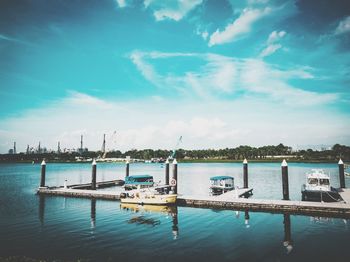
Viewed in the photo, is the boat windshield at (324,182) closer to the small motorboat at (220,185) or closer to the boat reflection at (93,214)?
the small motorboat at (220,185)

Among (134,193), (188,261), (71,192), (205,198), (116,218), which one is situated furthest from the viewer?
(71,192)

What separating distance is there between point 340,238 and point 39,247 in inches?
804

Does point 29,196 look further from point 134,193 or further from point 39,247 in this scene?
point 39,247

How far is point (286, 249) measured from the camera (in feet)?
54.9

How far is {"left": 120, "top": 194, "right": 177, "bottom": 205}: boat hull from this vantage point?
99.9ft

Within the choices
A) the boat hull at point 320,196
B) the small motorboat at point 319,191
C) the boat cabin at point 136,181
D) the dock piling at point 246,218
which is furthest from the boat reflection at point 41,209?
the small motorboat at point 319,191

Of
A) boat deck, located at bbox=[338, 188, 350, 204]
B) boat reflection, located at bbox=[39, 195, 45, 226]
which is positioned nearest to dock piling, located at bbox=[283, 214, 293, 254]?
boat deck, located at bbox=[338, 188, 350, 204]

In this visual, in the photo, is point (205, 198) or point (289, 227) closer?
point (289, 227)

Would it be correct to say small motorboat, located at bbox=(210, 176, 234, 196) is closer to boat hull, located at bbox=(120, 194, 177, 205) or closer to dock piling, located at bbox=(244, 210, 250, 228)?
boat hull, located at bbox=(120, 194, 177, 205)

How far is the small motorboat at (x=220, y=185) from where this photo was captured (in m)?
40.0

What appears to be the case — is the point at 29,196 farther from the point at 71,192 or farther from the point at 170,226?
the point at 170,226

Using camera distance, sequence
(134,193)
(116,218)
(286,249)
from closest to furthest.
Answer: (286,249), (116,218), (134,193)

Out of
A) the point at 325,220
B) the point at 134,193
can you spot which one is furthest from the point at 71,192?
the point at 325,220

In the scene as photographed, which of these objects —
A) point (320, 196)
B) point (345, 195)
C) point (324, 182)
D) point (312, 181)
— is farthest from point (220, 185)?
point (345, 195)
